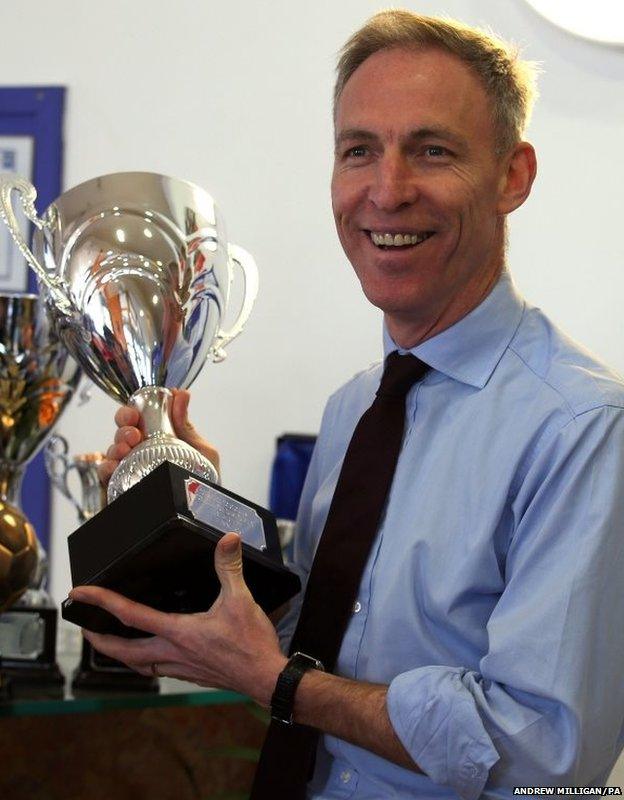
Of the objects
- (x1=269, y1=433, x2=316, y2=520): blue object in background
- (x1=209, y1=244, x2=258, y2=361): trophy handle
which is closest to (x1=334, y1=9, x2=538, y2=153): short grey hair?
(x1=209, y1=244, x2=258, y2=361): trophy handle

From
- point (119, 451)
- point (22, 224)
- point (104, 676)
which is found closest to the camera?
point (119, 451)

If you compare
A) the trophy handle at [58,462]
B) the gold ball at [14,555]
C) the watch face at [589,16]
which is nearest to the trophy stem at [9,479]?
the trophy handle at [58,462]

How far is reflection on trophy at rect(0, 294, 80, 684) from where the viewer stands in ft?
4.69

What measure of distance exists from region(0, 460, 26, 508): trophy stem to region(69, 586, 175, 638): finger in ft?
1.99

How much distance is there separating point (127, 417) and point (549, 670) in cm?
48

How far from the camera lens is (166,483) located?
99 centimetres

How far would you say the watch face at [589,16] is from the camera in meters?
1.97

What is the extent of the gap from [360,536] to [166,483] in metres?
0.23

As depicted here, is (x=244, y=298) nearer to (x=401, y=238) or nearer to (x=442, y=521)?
(x=401, y=238)

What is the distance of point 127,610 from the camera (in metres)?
1.02

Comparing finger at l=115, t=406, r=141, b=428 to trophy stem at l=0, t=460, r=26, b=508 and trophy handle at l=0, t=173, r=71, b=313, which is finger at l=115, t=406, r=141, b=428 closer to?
trophy handle at l=0, t=173, r=71, b=313

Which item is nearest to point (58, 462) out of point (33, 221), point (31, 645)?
point (31, 645)

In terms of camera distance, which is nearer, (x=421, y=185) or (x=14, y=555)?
(x=421, y=185)

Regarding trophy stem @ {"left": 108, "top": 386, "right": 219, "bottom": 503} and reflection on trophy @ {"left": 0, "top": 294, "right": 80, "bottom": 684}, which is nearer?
trophy stem @ {"left": 108, "top": 386, "right": 219, "bottom": 503}
